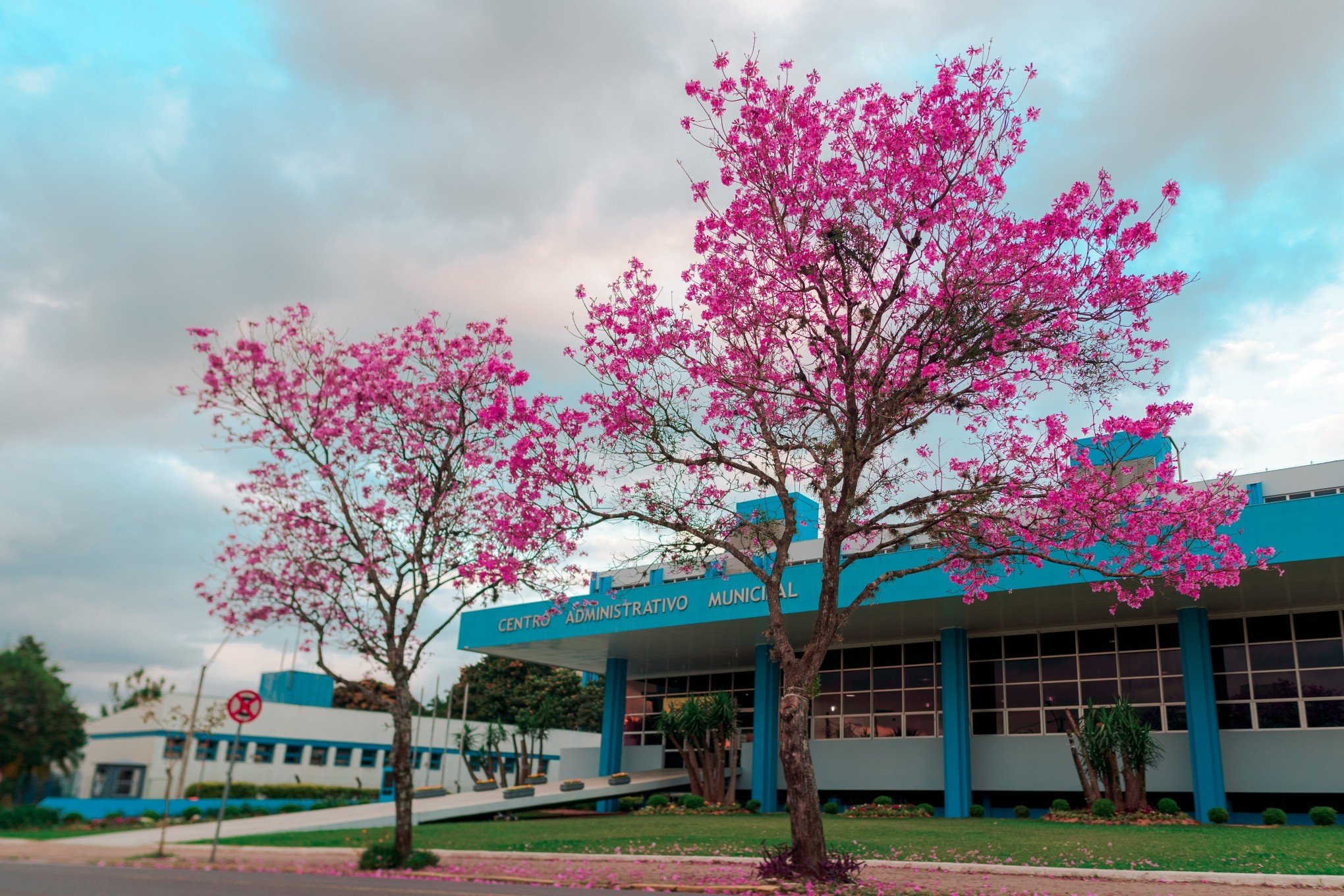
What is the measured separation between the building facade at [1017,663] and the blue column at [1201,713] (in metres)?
0.05

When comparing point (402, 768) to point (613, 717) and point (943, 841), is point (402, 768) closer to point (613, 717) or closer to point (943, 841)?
point (943, 841)

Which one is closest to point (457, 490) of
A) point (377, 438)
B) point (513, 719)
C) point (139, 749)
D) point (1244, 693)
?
point (377, 438)

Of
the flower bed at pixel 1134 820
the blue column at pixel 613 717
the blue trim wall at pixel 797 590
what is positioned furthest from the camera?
the blue column at pixel 613 717

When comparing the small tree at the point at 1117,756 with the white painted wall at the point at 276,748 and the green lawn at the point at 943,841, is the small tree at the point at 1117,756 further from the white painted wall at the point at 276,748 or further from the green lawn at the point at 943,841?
the white painted wall at the point at 276,748

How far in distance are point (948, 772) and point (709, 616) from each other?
28.6ft

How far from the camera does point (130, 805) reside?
38594 millimetres

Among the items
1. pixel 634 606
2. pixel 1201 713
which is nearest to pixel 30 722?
pixel 634 606

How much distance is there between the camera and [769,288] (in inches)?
565

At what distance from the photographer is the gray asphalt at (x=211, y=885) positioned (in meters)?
11.5

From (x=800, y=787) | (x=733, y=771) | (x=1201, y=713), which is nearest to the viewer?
(x=800, y=787)

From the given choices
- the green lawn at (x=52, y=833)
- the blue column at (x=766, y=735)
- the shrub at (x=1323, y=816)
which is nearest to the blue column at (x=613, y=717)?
the blue column at (x=766, y=735)

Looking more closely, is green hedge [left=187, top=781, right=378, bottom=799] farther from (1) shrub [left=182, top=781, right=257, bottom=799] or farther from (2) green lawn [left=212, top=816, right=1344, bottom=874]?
(2) green lawn [left=212, top=816, right=1344, bottom=874]

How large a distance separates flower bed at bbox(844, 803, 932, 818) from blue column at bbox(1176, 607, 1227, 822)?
Answer: 24.8 ft

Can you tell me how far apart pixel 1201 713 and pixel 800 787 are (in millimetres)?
18121
